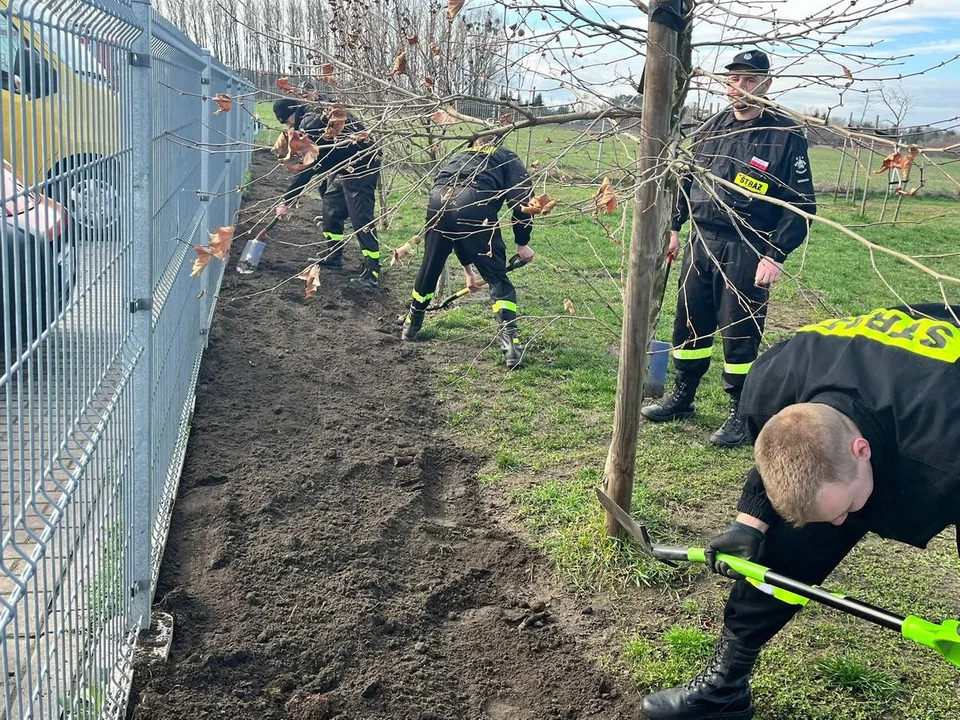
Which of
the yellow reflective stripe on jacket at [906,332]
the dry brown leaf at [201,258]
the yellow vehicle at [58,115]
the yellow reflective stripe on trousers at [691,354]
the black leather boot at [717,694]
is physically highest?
the yellow vehicle at [58,115]

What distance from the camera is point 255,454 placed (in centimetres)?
503

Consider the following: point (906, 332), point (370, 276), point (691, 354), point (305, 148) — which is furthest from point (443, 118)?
point (370, 276)

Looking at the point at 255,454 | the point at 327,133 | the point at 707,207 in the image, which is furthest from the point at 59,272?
the point at 707,207

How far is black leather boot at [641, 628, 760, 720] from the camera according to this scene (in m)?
3.11

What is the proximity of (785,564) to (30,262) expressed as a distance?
250 centimetres

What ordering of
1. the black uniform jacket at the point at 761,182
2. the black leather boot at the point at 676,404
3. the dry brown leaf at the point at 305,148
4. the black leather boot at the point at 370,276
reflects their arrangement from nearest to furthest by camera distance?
the dry brown leaf at the point at 305,148, the black uniform jacket at the point at 761,182, the black leather boot at the point at 676,404, the black leather boot at the point at 370,276

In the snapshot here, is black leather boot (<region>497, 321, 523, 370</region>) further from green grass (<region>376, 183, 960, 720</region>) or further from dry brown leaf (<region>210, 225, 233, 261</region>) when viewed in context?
dry brown leaf (<region>210, 225, 233, 261</region>)

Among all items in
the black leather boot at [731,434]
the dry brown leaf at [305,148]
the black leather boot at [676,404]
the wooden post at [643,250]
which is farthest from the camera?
the black leather boot at [676,404]

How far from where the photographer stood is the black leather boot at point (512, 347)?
270 inches

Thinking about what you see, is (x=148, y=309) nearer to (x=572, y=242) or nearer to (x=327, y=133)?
(x=327, y=133)

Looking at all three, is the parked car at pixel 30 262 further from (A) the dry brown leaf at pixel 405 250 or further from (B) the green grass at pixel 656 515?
(B) the green grass at pixel 656 515

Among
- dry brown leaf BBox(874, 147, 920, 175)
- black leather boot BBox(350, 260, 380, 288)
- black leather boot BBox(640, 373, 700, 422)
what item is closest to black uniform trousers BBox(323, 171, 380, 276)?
black leather boot BBox(350, 260, 380, 288)

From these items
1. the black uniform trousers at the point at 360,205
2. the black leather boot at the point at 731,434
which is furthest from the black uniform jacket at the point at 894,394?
the black uniform trousers at the point at 360,205

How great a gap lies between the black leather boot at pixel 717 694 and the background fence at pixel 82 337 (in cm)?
194
